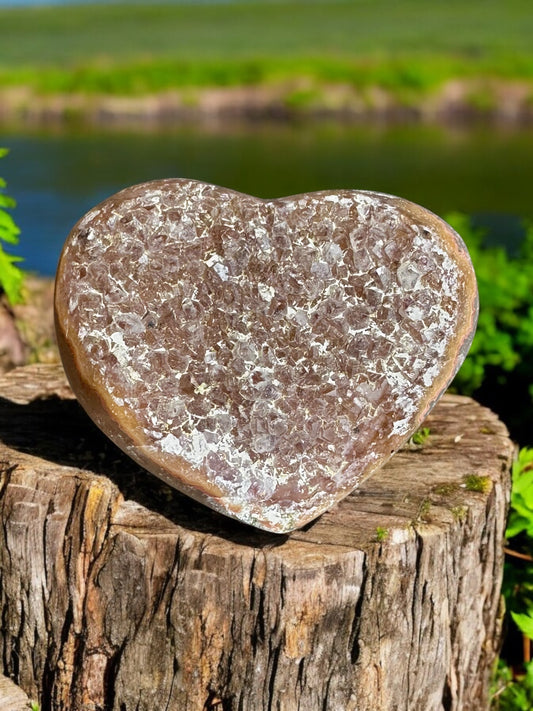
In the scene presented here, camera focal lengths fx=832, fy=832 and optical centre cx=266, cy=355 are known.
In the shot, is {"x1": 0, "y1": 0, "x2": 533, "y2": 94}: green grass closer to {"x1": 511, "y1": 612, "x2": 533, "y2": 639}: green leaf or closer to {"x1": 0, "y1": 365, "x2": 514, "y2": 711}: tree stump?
{"x1": 511, "y1": 612, "x2": 533, "y2": 639}: green leaf

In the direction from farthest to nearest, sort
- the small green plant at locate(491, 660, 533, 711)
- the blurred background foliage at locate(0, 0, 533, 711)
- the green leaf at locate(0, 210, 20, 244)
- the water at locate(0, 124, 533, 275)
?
the water at locate(0, 124, 533, 275) → the blurred background foliage at locate(0, 0, 533, 711) → the green leaf at locate(0, 210, 20, 244) → the small green plant at locate(491, 660, 533, 711)

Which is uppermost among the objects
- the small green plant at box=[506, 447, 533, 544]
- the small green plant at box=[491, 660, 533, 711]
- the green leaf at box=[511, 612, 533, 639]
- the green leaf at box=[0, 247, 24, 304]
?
the green leaf at box=[0, 247, 24, 304]

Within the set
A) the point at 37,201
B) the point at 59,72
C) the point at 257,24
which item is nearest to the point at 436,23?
the point at 257,24

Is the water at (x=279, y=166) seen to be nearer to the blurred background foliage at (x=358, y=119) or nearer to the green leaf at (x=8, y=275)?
the blurred background foliage at (x=358, y=119)

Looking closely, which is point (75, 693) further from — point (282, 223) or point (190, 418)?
point (282, 223)

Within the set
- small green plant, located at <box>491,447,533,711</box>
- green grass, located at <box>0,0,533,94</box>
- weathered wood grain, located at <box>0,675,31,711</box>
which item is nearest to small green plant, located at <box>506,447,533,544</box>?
small green plant, located at <box>491,447,533,711</box>

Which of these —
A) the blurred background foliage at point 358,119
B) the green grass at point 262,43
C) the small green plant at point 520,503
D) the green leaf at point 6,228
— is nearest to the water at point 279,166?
the blurred background foliage at point 358,119
